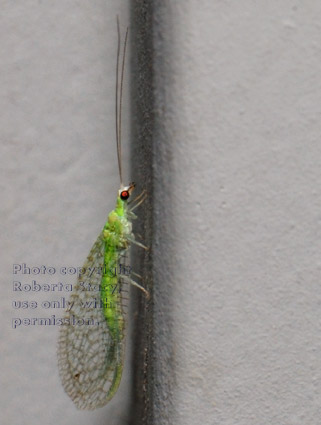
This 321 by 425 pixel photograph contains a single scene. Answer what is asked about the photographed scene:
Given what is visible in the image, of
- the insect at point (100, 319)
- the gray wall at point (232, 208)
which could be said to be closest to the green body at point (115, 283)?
the insect at point (100, 319)

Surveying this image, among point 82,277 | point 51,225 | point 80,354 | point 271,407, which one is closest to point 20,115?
point 51,225

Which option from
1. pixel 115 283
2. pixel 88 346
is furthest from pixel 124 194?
pixel 88 346

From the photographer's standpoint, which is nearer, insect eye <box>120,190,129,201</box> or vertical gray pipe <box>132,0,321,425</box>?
vertical gray pipe <box>132,0,321,425</box>

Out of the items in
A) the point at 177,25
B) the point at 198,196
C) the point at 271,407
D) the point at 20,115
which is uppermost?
the point at 177,25

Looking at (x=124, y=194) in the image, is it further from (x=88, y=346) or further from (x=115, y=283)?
(x=88, y=346)

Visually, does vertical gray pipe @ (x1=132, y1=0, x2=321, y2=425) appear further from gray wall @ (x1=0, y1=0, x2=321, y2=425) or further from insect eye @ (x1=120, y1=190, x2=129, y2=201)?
insect eye @ (x1=120, y1=190, x2=129, y2=201)

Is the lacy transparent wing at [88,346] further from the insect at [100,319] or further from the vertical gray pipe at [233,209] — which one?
the vertical gray pipe at [233,209]

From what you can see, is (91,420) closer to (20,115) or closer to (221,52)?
(20,115)

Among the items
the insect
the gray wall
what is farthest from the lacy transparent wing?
the gray wall
